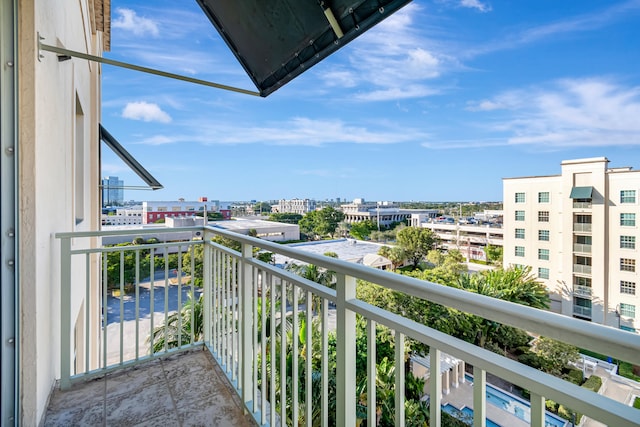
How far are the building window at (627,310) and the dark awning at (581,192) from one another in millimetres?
4022

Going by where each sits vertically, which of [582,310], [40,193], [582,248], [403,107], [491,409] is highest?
[403,107]

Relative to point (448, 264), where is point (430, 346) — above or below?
above

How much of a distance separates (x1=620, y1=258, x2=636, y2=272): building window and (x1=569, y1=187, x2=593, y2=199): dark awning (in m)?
2.09

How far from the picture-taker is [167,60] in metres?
11.5

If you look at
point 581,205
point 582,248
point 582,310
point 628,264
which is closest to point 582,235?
point 582,248

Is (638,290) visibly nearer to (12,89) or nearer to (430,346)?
(430,346)

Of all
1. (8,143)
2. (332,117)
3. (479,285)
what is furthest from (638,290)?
(332,117)

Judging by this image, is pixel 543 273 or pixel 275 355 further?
pixel 543 273

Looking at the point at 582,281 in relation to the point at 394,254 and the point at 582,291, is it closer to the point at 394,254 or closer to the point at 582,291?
the point at 582,291

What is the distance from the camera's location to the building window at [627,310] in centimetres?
898

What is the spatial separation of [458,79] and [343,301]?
27982 millimetres

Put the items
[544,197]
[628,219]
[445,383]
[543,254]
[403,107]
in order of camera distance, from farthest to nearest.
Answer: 1. [403,107]
2. [543,254]
3. [544,197]
4. [628,219]
5. [445,383]

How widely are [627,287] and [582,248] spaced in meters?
1.46

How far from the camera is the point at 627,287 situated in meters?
9.05
